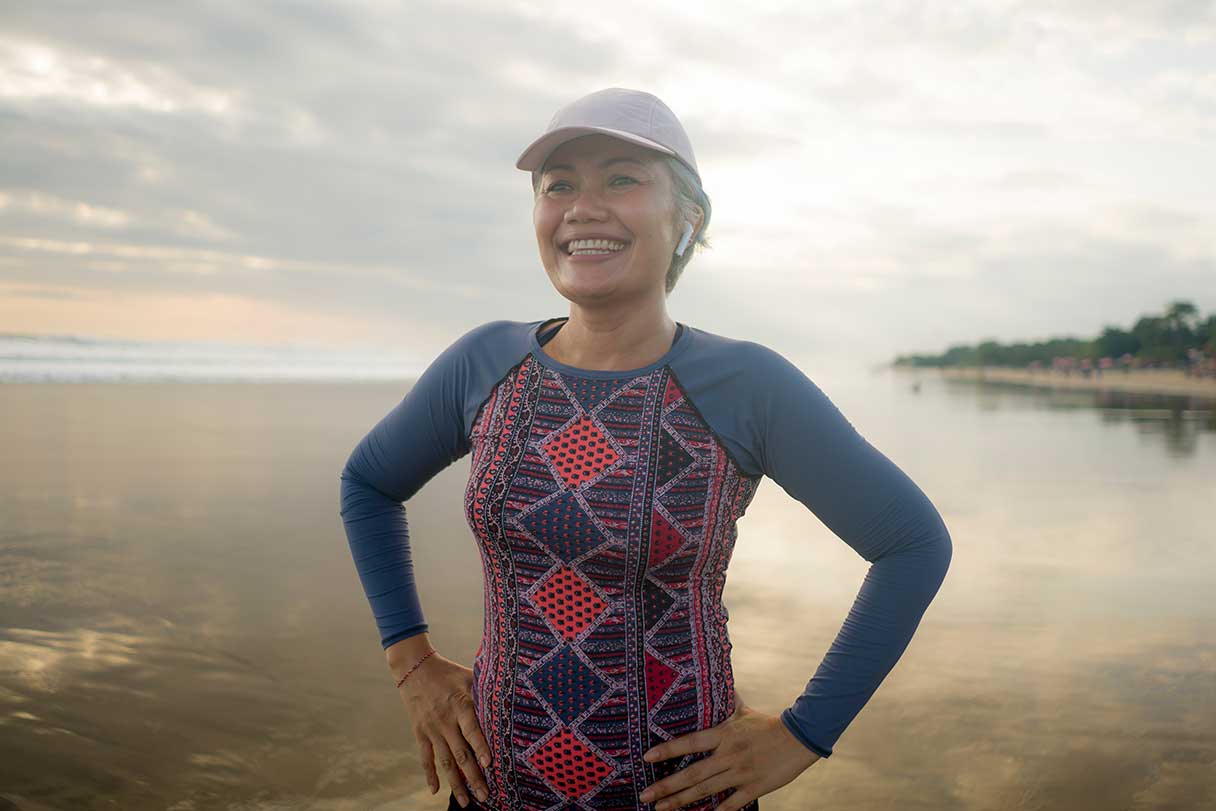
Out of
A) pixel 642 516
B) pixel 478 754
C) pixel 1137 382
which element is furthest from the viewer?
pixel 1137 382

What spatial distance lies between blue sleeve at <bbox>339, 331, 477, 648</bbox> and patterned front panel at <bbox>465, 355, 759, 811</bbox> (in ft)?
0.99

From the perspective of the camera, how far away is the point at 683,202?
1.78 meters

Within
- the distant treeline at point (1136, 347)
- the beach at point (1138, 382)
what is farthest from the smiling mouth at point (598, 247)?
the distant treeline at point (1136, 347)

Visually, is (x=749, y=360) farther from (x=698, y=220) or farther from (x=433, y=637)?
(x=433, y=637)

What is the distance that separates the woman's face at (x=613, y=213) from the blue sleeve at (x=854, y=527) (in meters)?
0.31

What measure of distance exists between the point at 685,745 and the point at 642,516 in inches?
17.6

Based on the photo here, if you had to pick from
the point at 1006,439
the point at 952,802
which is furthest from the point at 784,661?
the point at 1006,439

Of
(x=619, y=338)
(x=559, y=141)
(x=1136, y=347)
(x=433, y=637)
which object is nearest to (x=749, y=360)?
(x=619, y=338)

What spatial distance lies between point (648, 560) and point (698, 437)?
24 cm

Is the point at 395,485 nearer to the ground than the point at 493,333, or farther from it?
nearer to the ground

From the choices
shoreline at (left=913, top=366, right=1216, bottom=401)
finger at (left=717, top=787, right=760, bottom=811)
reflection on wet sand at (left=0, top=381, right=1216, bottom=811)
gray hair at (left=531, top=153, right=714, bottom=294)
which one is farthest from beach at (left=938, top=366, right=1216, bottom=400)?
finger at (left=717, top=787, right=760, bottom=811)

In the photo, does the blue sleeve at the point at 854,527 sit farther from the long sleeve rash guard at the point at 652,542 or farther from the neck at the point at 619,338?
the neck at the point at 619,338

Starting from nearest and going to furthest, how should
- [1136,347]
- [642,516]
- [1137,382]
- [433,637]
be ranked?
[642,516] → [433,637] → [1137,382] → [1136,347]

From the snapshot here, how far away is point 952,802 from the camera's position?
3309 millimetres
